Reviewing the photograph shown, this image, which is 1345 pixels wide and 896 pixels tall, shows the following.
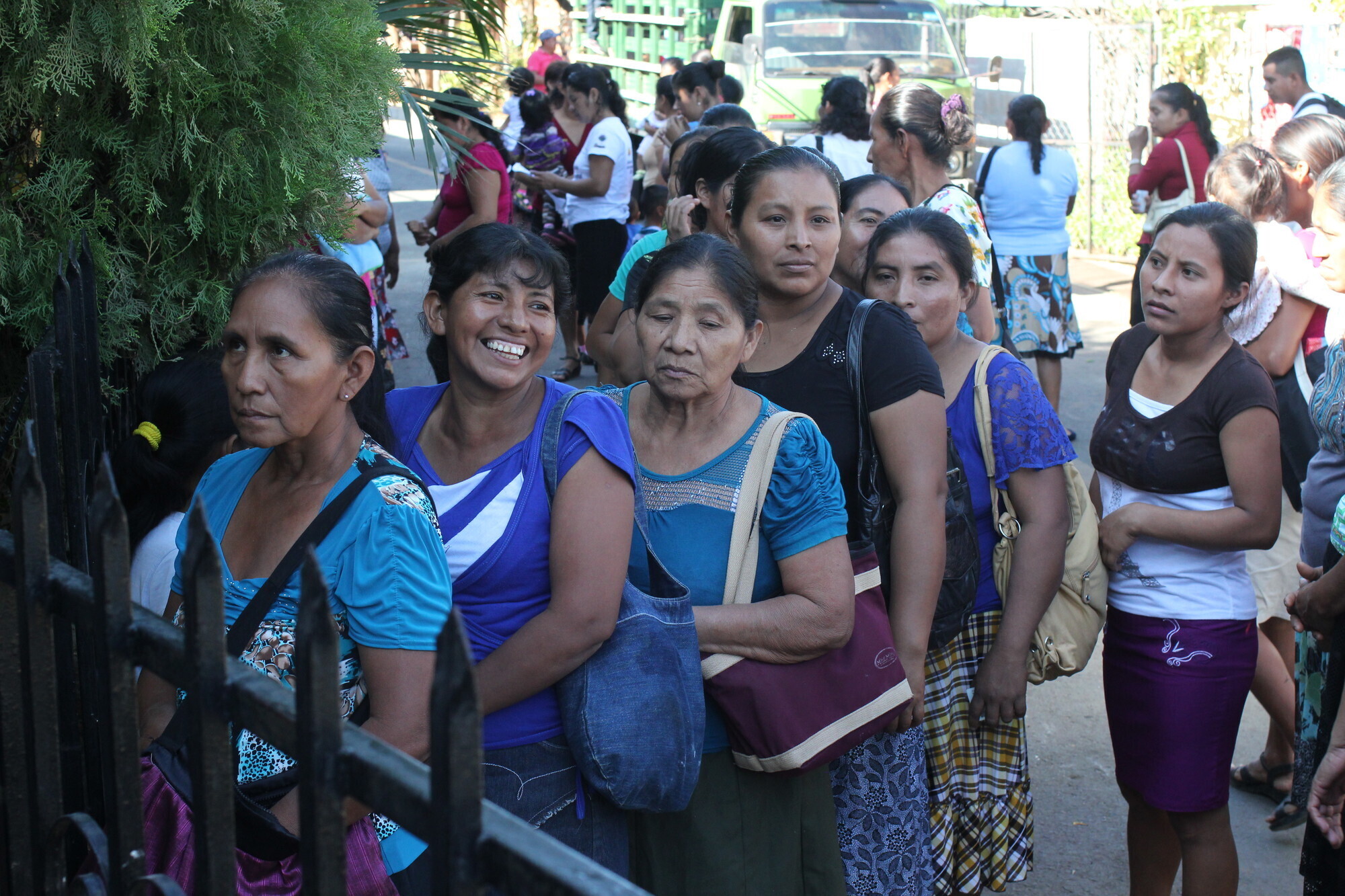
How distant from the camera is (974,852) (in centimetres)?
294

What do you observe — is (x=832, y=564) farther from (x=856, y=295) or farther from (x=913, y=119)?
(x=913, y=119)

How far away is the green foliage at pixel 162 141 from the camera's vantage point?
8.05ft

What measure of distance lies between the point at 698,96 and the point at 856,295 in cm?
704

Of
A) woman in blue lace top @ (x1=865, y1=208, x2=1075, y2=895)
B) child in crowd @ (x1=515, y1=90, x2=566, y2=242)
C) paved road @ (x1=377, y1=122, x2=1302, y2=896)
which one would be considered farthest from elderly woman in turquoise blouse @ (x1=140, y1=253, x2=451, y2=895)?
child in crowd @ (x1=515, y1=90, x2=566, y2=242)

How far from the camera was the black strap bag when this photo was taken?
1.72 metres

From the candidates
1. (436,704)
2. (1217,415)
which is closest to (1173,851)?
(1217,415)

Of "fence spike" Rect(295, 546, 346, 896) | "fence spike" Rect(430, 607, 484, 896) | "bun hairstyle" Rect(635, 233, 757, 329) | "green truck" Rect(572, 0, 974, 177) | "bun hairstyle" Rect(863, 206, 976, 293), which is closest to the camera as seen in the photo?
"fence spike" Rect(430, 607, 484, 896)

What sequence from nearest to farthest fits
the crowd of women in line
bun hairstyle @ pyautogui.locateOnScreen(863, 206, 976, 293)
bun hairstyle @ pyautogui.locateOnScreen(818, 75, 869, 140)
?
the crowd of women in line
bun hairstyle @ pyautogui.locateOnScreen(863, 206, 976, 293)
bun hairstyle @ pyautogui.locateOnScreen(818, 75, 869, 140)

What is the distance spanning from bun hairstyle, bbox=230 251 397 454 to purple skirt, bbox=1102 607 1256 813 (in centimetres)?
206

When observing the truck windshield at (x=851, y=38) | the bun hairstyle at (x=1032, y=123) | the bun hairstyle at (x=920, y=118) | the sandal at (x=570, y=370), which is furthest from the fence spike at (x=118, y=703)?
the truck windshield at (x=851, y=38)

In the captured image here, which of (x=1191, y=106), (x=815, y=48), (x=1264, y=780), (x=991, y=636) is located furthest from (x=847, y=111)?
(x=815, y=48)

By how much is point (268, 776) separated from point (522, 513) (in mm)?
569

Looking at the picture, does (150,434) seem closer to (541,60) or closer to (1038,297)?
(1038,297)

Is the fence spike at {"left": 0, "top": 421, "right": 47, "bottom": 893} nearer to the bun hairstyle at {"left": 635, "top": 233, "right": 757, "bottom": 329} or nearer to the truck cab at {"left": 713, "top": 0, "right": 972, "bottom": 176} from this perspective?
the bun hairstyle at {"left": 635, "top": 233, "right": 757, "bottom": 329}
